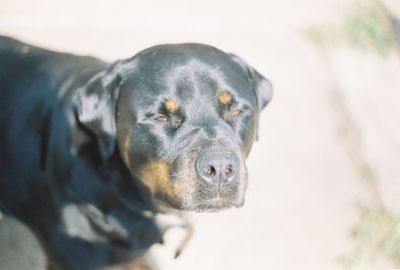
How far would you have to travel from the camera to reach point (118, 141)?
8.92ft

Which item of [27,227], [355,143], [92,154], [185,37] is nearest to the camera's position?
[92,154]

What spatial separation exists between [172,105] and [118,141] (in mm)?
328

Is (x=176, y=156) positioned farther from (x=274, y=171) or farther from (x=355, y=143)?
(x=355, y=143)

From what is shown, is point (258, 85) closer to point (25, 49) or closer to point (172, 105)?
point (172, 105)

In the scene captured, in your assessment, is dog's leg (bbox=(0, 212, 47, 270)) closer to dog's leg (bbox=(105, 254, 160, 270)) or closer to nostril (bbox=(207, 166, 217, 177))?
dog's leg (bbox=(105, 254, 160, 270))

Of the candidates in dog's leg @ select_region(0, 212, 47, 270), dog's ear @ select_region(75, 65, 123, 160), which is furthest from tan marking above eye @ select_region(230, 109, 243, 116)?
dog's leg @ select_region(0, 212, 47, 270)

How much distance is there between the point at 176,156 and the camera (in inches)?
99.9

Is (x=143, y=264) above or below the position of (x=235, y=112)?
below

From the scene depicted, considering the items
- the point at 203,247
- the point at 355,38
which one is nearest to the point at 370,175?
the point at 203,247

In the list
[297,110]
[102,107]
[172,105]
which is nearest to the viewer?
[172,105]

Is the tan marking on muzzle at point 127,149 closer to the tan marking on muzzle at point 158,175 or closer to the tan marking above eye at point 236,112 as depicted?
the tan marking on muzzle at point 158,175

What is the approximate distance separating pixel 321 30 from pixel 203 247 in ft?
8.85

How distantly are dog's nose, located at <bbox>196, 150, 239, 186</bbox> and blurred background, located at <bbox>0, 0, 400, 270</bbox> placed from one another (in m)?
1.21

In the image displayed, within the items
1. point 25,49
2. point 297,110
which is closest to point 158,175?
point 25,49
